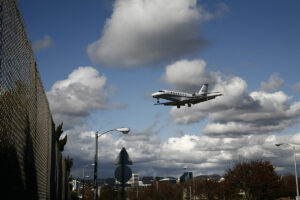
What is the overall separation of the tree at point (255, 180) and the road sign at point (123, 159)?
62.6 metres

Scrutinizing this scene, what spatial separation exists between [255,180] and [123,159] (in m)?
63.4

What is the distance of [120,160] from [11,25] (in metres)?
6.22

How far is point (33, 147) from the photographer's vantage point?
34.2ft

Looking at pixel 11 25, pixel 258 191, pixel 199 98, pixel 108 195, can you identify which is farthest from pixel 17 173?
pixel 108 195

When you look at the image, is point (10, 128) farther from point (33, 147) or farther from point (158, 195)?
point (158, 195)

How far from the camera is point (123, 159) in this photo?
12078 mm

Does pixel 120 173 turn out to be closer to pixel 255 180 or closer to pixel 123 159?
pixel 123 159

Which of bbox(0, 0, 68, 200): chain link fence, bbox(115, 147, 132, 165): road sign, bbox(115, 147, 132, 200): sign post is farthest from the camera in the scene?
bbox(115, 147, 132, 165): road sign

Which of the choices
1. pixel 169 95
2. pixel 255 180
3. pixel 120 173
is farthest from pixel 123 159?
pixel 255 180

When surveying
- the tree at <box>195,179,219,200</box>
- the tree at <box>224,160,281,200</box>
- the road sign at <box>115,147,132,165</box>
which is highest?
the road sign at <box>115,147,132,165</box>

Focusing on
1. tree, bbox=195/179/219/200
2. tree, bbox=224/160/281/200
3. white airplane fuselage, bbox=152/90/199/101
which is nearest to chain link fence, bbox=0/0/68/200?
white airplane fuselage, bbox=152/90/199/101

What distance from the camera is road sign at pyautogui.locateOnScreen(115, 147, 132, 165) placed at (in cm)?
1198

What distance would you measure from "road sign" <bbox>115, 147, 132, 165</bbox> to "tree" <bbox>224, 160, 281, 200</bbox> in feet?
205

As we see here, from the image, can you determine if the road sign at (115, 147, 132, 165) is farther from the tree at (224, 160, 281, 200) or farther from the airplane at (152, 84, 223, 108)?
the tree at (224, 160, 281, 200)
